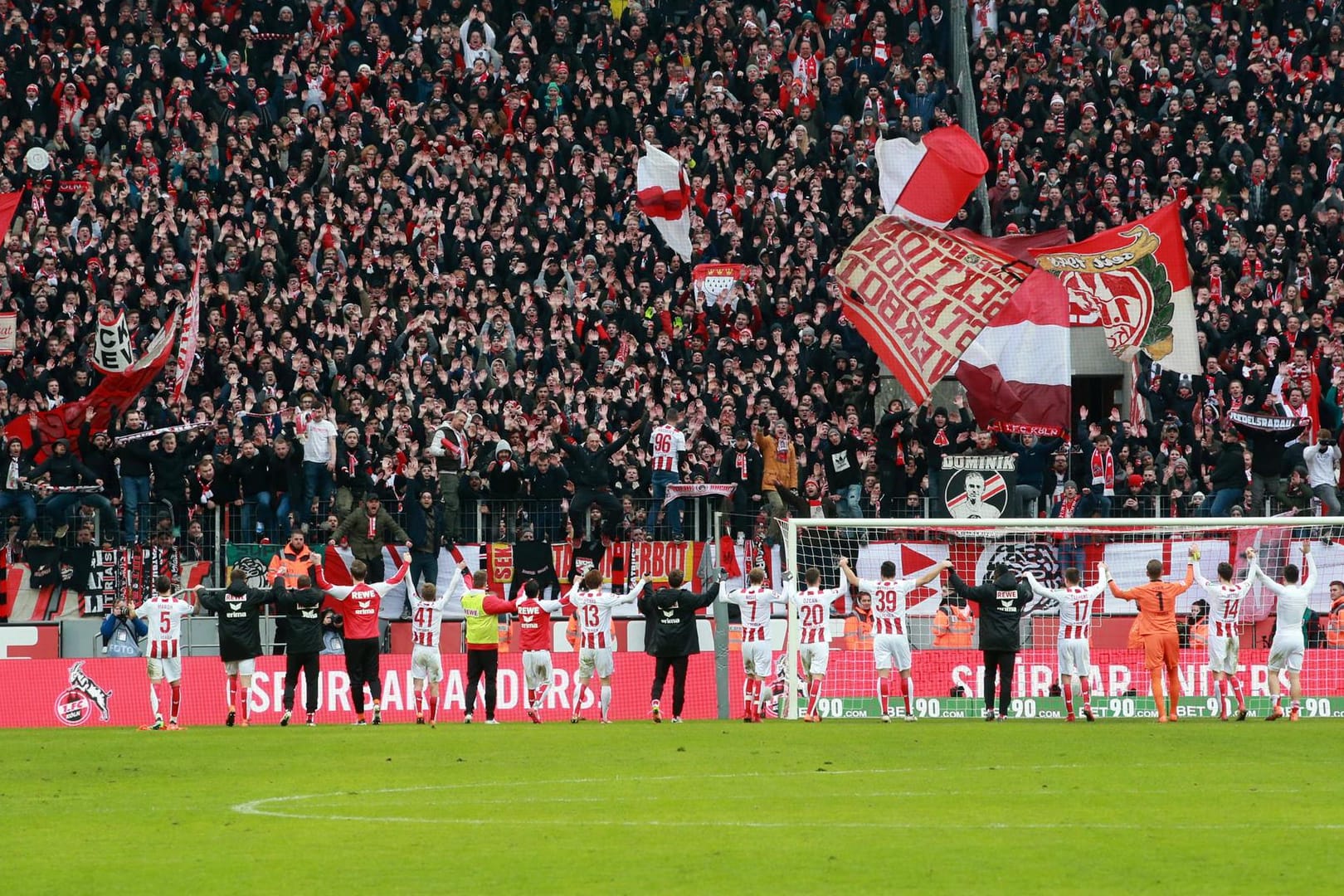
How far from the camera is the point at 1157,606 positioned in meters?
24.9

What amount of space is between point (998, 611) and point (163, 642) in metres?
9.90

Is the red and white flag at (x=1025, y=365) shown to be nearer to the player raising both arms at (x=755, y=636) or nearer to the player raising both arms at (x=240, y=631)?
the player raising both arms at (x=755, y=636)

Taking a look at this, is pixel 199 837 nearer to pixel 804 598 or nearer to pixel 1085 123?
pixel 804 598

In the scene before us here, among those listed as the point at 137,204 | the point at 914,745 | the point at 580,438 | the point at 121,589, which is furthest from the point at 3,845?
the point at 137,204

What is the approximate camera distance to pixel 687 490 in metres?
28.9

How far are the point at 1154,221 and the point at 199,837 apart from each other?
22510 mm

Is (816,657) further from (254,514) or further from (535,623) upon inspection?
(254,514)

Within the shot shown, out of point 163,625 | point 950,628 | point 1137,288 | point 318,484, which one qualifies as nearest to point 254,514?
point 318,484

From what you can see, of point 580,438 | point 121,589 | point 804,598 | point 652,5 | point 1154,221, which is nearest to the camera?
point 804,598

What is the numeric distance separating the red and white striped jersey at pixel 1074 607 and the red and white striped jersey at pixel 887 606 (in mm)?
1601

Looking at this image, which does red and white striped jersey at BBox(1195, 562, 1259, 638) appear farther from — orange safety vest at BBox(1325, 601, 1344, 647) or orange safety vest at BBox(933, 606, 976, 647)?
orange safety vest at BBox(933, 606, 976, 647)

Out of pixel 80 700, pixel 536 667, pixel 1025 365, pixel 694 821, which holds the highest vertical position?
pixel 1025 365

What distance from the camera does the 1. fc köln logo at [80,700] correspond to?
26953mm

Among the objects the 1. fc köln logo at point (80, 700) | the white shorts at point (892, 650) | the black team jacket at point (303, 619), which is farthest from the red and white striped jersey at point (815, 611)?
the 1. fc köln logo at point (80, 700)
